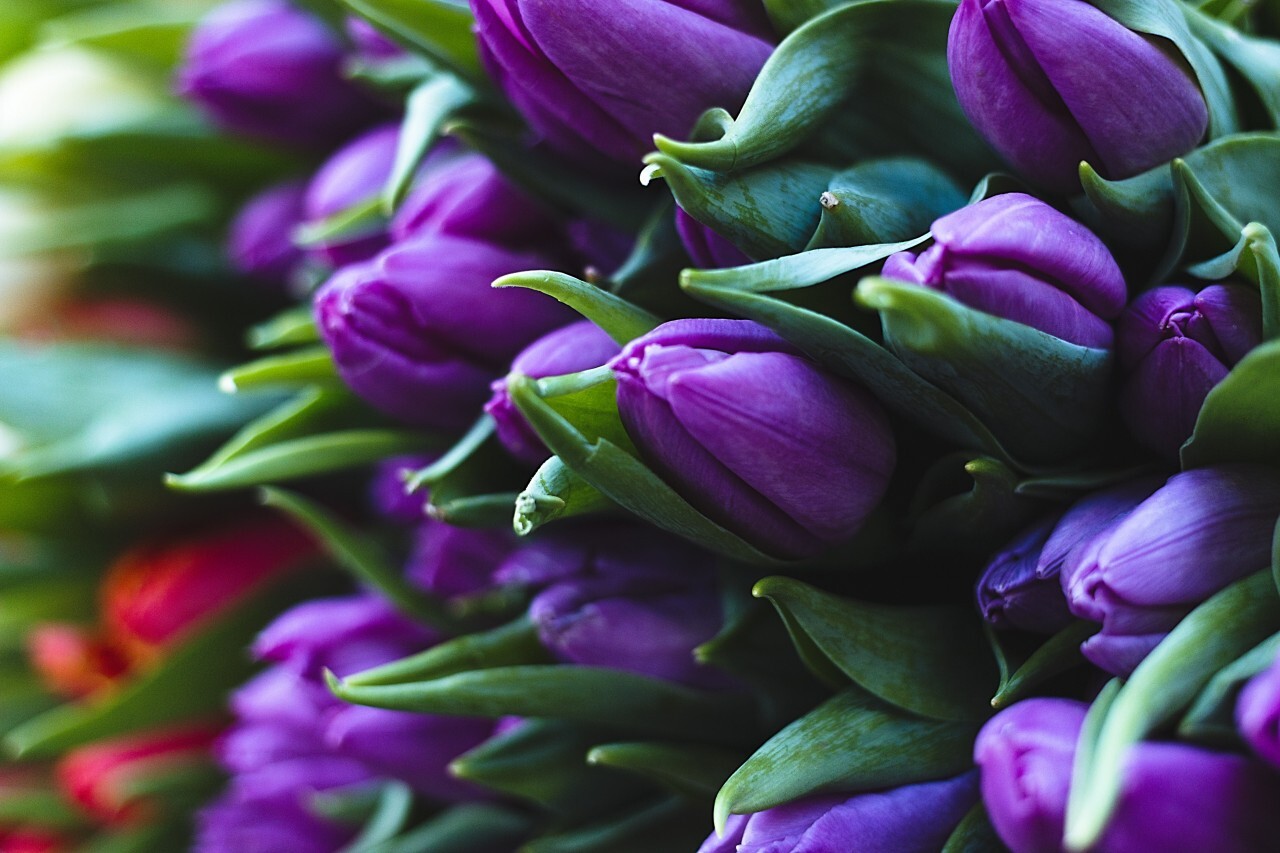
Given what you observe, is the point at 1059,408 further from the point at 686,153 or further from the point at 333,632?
the point at 333,632

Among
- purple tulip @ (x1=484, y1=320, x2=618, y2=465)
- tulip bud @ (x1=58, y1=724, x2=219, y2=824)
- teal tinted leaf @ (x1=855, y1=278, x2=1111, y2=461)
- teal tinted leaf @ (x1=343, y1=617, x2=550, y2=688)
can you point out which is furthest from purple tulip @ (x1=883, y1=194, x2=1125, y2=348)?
tulip bud @ (x1=58, y1=724, x2=219, y2=824)

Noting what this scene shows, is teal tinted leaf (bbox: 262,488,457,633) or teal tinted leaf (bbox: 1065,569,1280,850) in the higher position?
teal tinted leaf (bbox: 1065,569,1280,850)

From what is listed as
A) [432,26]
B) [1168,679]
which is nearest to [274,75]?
[432,26]

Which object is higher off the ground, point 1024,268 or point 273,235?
point 1024,268

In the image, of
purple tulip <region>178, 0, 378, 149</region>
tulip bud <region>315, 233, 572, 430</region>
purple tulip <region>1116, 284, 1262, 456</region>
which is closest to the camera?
purple tulip <region>1116, 284, 1262, 456</region>

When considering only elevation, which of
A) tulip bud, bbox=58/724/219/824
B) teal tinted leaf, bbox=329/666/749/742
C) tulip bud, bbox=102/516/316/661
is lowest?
tulip bud, bbox=58/724/219/824

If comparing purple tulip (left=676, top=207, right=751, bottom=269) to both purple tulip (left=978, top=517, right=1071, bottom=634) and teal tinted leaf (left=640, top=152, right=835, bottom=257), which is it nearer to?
teal tinted leaf (left=640, top=152, right=835, bottom=257)

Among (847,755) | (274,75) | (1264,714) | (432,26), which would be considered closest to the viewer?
(1264,714)

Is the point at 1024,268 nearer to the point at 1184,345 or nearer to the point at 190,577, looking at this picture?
the point at 1184,345
